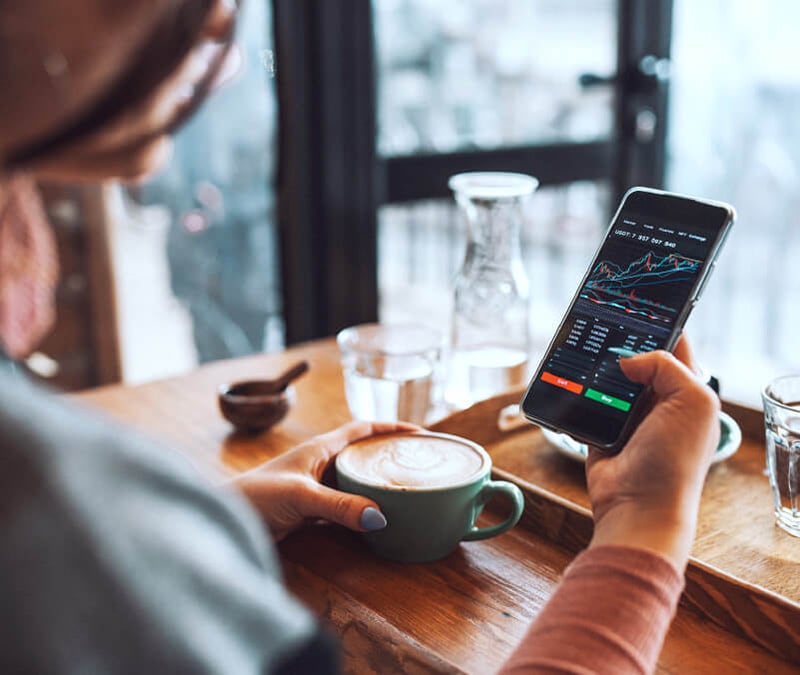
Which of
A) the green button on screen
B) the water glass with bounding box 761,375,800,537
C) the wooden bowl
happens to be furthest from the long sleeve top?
the wooden bowl

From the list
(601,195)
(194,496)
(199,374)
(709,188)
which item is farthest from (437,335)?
(709,188)

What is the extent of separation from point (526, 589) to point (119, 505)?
0.49 meters

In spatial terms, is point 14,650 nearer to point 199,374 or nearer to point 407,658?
point 407,658

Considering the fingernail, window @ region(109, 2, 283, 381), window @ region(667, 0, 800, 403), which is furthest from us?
window @ region(667, 0, 800, 403)

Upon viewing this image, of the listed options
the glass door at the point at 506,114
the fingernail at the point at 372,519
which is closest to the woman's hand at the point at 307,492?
the fingernail at the point at 372,519

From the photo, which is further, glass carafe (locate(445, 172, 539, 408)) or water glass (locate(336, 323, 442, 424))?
glass carafe (locate(445, 172, 539, 408))

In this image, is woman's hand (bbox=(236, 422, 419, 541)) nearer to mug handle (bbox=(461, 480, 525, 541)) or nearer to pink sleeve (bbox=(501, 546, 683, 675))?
mug handle (bbox=(461, 480, 525, 541))

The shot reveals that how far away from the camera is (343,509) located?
846 millimetres

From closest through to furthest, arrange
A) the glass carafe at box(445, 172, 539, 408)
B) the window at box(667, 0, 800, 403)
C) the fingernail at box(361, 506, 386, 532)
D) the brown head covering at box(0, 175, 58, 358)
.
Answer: the brown head covering at box(0, 175, 58, 358) → the fingernail at box(361, 506, 386, 532) → the glass carafe at box(445, 172, 539, 408) → the window at box(667, 0, 800, 403)

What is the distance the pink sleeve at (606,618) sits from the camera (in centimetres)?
63

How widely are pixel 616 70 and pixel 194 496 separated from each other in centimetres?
209

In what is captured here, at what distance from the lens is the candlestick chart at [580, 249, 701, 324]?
86 cm

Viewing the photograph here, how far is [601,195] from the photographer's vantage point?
94.9 inches

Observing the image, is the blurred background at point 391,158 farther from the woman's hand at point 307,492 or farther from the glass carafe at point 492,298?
the woman's hand at point 307,492
